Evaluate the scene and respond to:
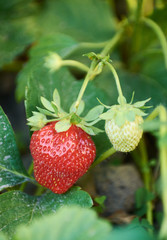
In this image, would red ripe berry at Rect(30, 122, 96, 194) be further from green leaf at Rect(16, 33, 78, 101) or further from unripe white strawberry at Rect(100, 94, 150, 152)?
green leaf at Rect(16, 33, 78, 101)

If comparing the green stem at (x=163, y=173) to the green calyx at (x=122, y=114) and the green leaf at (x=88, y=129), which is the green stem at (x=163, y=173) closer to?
the green calyx at (x=122, y=114)

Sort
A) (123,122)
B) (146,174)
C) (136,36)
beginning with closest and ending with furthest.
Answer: (123,122)
(146,174)
(136,36)

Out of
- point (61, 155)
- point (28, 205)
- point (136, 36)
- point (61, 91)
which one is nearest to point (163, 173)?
point (61, 155)

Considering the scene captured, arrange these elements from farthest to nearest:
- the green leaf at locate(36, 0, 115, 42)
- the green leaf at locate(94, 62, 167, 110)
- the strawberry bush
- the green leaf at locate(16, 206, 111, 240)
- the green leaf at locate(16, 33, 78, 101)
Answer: the green leaf at locate(36, 0, 115, 42) → the green leaf at locate(94, 62, 167, 110) → the green leaf at locate(16, 33, 78, 101) → the strawberry bush → the green leaf at locate(16, 206, 111, 240)

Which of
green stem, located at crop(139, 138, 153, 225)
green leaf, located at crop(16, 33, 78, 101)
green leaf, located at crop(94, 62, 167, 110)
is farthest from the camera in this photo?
green leaf, located at crop(94, 62, 167, 110)

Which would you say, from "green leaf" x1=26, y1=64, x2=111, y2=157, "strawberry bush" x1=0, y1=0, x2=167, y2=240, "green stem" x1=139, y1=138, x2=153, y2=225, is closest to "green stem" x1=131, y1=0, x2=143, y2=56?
"strawberry bush" x1=0, y1=0, x2=167, y2=240

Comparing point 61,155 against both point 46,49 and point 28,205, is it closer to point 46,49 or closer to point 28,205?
point 28,205
